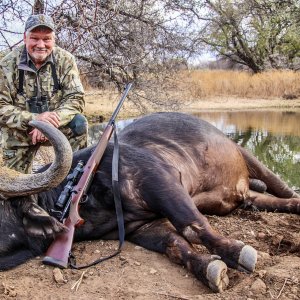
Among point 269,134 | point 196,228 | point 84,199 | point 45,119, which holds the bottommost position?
point 269,134

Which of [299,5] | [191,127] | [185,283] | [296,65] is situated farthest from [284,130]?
[296,65]

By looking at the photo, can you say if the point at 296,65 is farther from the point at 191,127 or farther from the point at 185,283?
the point at 185,283

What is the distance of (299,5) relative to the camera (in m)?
21.2

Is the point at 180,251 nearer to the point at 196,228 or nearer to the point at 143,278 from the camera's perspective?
the point at 196,228

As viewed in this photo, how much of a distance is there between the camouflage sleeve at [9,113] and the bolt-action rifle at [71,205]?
1.26 m

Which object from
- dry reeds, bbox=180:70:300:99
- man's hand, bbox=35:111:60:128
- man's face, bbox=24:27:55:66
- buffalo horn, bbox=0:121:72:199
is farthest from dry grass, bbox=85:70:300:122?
buffalo horn, bbox=0:121:72:199

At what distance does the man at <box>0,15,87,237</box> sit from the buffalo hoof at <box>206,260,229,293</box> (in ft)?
8.59

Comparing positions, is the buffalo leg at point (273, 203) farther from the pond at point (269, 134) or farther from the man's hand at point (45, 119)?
the pond at point (269, 134)

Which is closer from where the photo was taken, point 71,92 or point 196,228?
point 196,228

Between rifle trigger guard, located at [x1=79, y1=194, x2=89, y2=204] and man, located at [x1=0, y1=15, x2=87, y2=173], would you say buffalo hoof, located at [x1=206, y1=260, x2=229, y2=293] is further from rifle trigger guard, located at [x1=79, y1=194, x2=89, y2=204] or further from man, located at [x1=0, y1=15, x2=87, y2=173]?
man, located at [x1=0, y1=15, x2=87, y2=173]

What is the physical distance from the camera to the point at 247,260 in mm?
3678

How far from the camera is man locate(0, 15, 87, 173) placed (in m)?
5.71

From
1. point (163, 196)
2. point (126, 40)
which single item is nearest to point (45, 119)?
point (163, 196)

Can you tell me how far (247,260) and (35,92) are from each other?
330 cm
